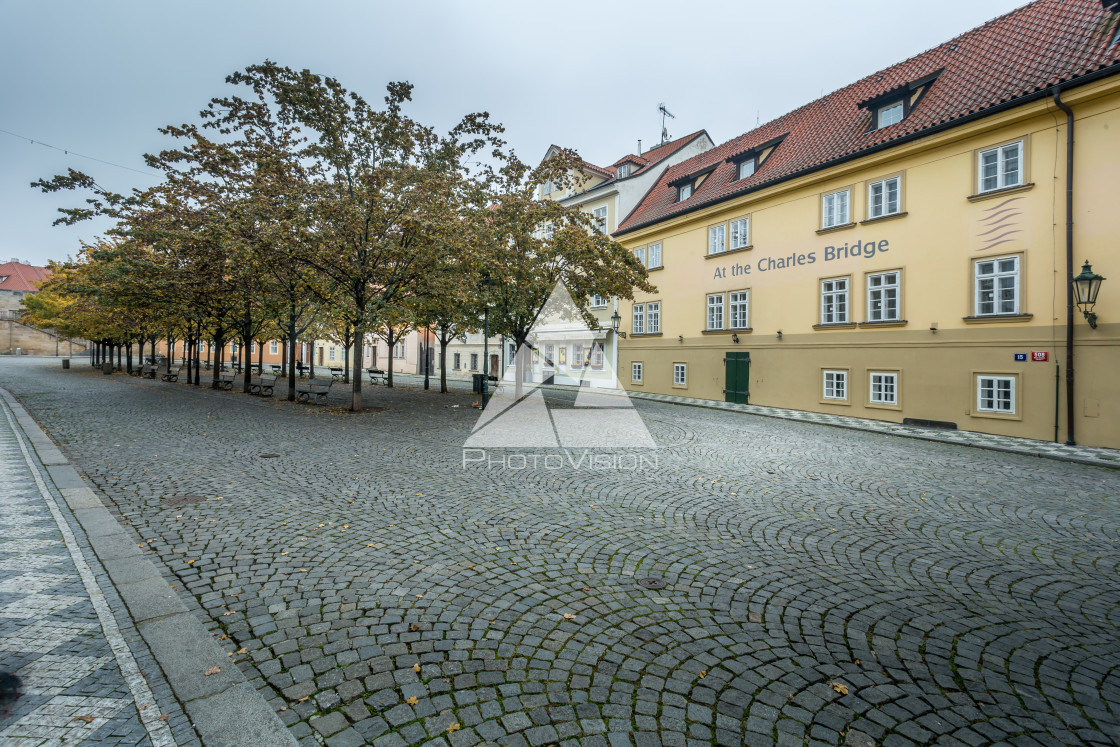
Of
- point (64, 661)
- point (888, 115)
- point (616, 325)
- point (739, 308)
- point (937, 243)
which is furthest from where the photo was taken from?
point (616, 325)

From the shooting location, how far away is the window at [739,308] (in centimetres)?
2239

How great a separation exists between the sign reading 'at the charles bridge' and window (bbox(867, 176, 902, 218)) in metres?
1.05

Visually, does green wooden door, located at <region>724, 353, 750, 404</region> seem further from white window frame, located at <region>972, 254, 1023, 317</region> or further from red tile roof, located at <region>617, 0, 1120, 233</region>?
white window frame, located at <region>972, 254, 1023, 317</region>

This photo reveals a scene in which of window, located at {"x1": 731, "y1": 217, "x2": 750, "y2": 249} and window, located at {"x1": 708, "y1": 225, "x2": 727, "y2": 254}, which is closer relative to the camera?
window, located at {"x1": 731, "y1": 217, "x2": 750, "y2": 249}

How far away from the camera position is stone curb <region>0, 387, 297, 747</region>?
2.68 metres

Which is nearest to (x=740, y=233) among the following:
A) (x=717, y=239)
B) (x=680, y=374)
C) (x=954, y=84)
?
(x=717, y=239)

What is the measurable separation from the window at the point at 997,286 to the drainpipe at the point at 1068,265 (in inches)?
44.7

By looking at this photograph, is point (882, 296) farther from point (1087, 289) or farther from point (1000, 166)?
point (1087, 289)

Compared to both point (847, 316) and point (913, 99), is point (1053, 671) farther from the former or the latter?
point (913, 99)

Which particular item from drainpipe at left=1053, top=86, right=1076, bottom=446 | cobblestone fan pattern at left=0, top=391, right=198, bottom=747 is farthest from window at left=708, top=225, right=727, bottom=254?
cobblestone fan pattern at left=0, top=391, right=198, bottom=747

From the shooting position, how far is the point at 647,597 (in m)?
4.29

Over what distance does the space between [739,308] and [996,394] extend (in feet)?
31.7

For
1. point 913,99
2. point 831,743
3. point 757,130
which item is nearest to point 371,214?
point 831,743

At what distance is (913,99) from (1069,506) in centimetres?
1621
